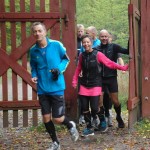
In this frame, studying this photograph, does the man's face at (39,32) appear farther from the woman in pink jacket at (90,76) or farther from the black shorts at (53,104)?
the woman in pink jacket at (90,76)

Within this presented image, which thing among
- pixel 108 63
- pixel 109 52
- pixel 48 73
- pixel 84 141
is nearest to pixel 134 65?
pixel 109 52

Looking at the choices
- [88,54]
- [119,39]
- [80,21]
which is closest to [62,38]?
[88,54]

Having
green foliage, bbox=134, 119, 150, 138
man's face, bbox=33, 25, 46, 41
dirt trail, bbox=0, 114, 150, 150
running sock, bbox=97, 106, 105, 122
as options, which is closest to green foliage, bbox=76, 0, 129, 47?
green foliage, bbox=134, 119, 150, 138

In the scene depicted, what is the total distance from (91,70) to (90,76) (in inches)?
4.2

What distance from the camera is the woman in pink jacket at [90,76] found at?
650 cm

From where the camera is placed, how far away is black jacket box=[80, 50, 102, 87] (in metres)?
6.53

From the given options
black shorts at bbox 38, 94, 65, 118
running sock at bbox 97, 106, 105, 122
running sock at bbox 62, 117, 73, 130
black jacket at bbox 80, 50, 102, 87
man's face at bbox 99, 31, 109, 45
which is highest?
man's face at bbox 99, 31, 109, 45

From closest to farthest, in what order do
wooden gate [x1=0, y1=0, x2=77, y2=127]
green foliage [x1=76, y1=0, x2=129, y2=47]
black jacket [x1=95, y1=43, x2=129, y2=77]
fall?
black jacket [x1=95, y1=43, x2=129, y2=77] < wooden gate [x1=0, y1=0, x2=77, y2=127] < green foliage [x1=76, y1=0, x2=129, y2=47]

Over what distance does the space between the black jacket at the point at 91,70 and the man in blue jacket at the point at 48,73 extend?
2.81ft

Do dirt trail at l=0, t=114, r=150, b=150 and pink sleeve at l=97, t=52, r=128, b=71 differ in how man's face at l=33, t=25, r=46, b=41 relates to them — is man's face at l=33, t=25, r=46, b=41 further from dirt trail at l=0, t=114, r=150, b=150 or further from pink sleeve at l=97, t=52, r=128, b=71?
dirt trail at l=0, t=114, r=150, b=150

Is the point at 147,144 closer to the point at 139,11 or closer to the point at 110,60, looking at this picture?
the point at 110,60

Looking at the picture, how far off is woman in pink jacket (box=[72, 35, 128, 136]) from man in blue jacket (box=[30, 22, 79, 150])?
0.86 meters

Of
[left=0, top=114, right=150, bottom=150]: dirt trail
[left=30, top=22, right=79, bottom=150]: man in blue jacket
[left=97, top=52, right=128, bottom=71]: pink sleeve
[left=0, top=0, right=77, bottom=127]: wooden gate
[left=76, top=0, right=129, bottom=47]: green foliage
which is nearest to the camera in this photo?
[left=30, top=22, right=79, bottom=150]: man in blue jacket

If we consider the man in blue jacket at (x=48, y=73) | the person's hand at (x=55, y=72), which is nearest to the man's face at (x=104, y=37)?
the man in blue jacket at (x=48, y=73)
